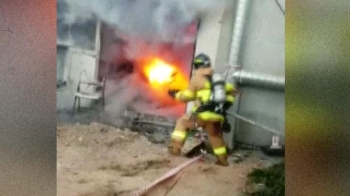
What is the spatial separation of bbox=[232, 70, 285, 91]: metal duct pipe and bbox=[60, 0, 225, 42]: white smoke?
0.08 m

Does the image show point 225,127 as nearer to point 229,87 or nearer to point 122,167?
point 229,87

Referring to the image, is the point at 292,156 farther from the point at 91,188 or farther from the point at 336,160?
the point at 91,188

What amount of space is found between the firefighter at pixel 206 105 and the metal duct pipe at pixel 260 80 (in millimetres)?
17

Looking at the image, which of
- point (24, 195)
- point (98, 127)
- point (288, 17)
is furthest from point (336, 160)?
point (24, 195)

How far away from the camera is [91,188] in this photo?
0.84 m

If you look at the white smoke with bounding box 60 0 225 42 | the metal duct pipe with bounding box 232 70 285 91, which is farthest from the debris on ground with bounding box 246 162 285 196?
the white smoke with bounding box 60 0 225 42

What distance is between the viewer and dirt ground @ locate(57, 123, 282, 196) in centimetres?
84

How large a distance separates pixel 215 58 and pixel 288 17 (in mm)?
117

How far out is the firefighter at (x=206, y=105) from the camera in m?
0.83

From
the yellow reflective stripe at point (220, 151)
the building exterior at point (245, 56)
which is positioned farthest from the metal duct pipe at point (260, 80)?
the yellow reflective stripe at point (220, 151)

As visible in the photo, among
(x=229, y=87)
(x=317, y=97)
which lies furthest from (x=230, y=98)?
(x=317, y=97)

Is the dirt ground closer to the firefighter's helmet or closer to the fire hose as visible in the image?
the fire hose

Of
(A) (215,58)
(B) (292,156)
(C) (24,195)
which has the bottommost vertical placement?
(C) (24,195)

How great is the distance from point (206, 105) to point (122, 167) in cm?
15
